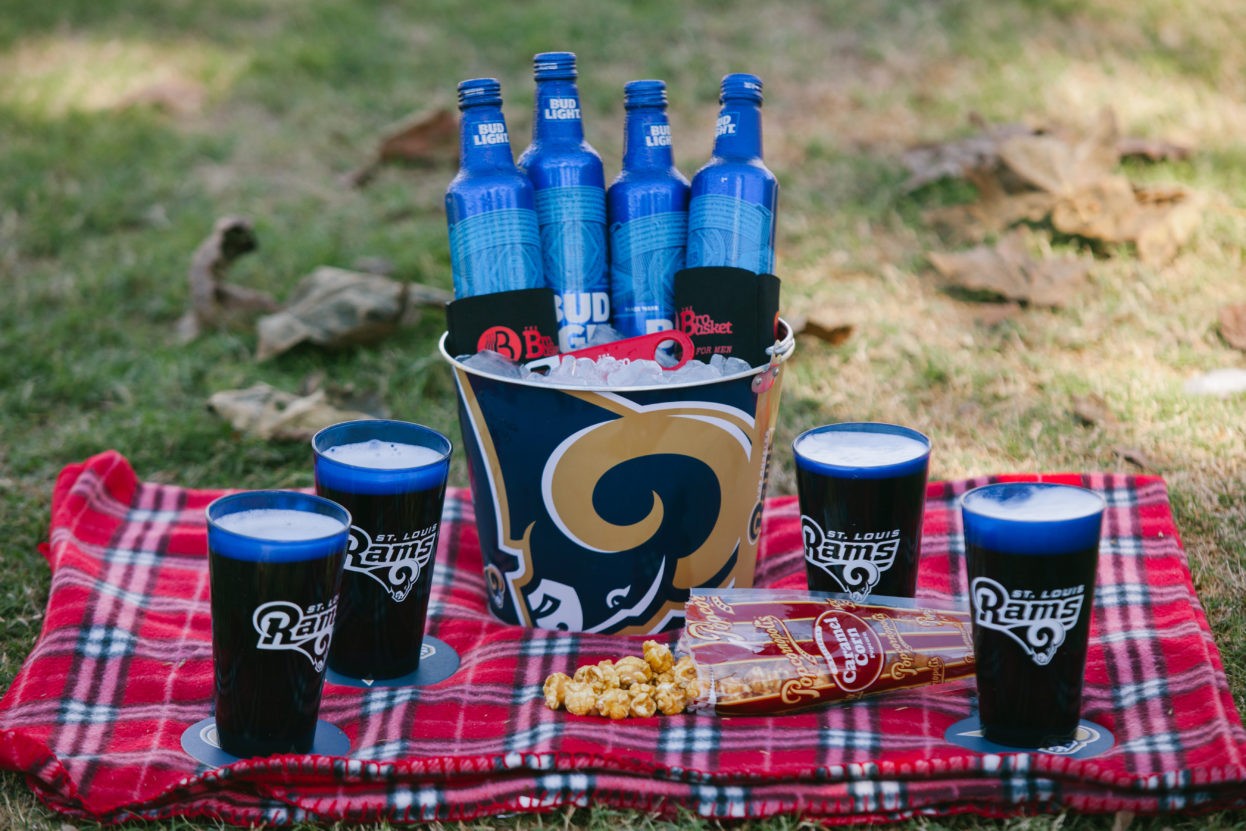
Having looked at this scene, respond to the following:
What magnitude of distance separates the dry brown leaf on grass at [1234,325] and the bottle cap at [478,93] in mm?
1862

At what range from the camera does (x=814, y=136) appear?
431 centimetres

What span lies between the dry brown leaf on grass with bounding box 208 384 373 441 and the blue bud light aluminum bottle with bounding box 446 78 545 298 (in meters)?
0.88

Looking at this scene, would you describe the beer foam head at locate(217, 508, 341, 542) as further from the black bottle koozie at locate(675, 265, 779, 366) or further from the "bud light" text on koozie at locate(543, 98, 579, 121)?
the "bud light" text on koozie at locate(543, 98, 579, 121)

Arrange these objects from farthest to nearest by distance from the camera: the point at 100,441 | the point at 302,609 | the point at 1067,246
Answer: the point at 1067,246 < the point at 100,441 < the point at 302,609

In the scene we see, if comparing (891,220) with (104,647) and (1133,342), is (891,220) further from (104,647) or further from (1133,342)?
(104,647)

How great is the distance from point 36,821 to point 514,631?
0.68 m

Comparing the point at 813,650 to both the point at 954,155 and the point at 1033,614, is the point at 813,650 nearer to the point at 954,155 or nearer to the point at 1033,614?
the point at 1033,614

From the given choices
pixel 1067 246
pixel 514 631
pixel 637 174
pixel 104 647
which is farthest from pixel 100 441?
pixel 1067 246

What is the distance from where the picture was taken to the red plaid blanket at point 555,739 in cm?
142

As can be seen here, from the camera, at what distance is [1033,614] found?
4.60 ft

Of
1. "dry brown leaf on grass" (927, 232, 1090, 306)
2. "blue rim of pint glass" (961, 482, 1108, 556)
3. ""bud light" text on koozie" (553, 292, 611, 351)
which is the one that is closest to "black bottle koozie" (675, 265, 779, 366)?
""bud light" text on koozie" (553, 292, 611, 351)

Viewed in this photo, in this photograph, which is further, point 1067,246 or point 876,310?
point 1067,246

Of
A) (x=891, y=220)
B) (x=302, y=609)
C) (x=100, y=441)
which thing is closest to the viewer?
(x=302, y=609)

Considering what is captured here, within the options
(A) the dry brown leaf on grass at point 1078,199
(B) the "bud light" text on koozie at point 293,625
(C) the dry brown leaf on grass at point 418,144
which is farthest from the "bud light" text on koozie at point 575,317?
(C) the dry brown leaf on grass at point 418,144
